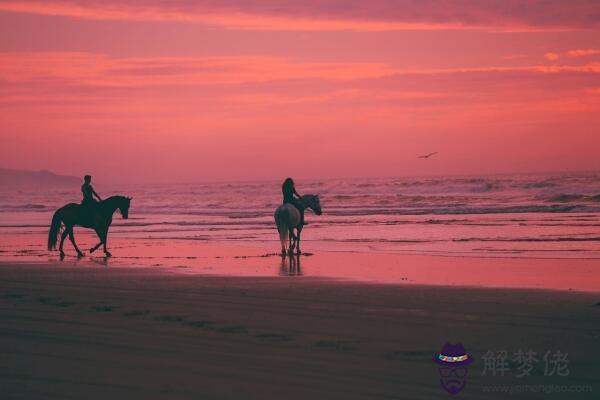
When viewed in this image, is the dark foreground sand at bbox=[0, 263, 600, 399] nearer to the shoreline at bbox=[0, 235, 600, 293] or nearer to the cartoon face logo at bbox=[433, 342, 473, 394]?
the cartoon face logo at bbox=[433, 342, 473, 394]

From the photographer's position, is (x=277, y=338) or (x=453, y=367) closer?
(x=453, y=367)

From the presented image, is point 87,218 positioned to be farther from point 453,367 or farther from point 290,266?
point 453,367

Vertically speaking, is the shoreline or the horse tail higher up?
the horse tail

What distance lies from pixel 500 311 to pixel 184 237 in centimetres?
1890

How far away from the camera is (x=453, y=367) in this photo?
20.4 ft

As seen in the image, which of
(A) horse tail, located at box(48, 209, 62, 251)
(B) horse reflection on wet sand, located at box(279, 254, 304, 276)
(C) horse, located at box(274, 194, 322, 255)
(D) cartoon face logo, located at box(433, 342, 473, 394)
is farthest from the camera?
Answer: (A) horse tail, located at box(48, 209, 62, 251)

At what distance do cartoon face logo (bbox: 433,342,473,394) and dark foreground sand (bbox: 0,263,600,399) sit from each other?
0.08 meters

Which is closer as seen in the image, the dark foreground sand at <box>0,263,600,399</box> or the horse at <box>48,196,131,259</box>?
the dark foreground sand at <box>0,263,600,399</box>

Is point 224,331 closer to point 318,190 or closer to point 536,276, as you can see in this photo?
point 536,276

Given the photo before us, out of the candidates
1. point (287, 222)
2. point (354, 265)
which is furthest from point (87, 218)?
point (354, 265)

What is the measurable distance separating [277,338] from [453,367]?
205 centimetres

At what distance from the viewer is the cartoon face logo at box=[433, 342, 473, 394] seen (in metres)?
5.88

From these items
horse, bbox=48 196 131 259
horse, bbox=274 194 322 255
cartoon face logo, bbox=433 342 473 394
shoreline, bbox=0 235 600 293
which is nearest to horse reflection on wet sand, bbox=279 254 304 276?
shoreline, bbox=0 235 600 293

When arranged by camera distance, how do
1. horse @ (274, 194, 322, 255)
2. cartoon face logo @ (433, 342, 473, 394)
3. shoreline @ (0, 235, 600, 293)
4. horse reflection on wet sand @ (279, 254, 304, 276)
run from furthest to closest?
horse @ (274, 194, 322, 255) < horse reflection on wet sand @ (279, 254, 304, 276) < shoreline @ (0, 235, 600, 293) < cartoon face logo @ (433, 342, 473, 394)
